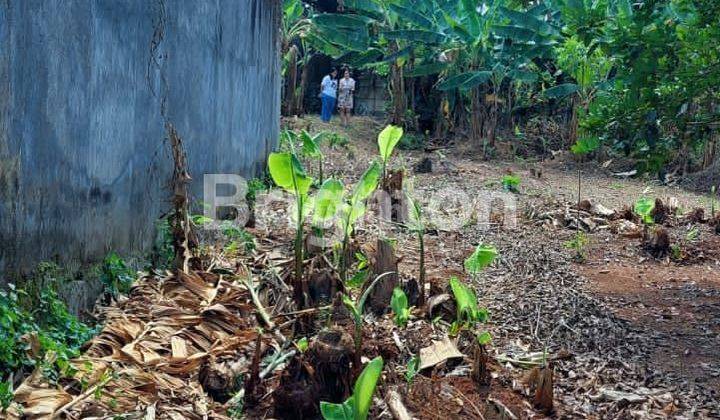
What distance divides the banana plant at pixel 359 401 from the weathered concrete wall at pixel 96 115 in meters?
1.45

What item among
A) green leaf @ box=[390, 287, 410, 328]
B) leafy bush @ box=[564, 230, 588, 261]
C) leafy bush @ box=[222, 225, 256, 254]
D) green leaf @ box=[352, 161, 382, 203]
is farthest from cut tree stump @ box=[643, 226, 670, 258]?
leafy bush @ box=[222, 225, 256, 254]

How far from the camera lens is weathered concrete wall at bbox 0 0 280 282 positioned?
301cm

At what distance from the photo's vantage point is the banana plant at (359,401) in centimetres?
253

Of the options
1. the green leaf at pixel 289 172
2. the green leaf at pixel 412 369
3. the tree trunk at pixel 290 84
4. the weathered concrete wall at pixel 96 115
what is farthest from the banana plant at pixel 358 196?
the tree trunk at pixel 290 84

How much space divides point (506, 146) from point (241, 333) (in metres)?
12.8

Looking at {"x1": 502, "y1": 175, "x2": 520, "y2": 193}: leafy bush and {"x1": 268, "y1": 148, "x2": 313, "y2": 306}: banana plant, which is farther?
{"x1": 502, "y1": 175, "x2": 520, "y2": 193}: leafy bush

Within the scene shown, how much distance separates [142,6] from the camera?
419cm

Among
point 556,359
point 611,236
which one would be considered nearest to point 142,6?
point 556,359

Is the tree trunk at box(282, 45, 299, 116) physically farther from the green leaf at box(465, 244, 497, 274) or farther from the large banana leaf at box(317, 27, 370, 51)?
the green leaf at box(465, 244, 497, 274)

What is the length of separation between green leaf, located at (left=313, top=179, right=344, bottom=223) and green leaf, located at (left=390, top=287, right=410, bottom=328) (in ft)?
2.00

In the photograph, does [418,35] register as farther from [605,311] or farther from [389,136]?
[605,311]

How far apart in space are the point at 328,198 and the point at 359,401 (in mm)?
1752

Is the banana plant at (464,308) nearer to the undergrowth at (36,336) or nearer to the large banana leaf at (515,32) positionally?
the undergrowth at (36,336)

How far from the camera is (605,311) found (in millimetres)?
4652
